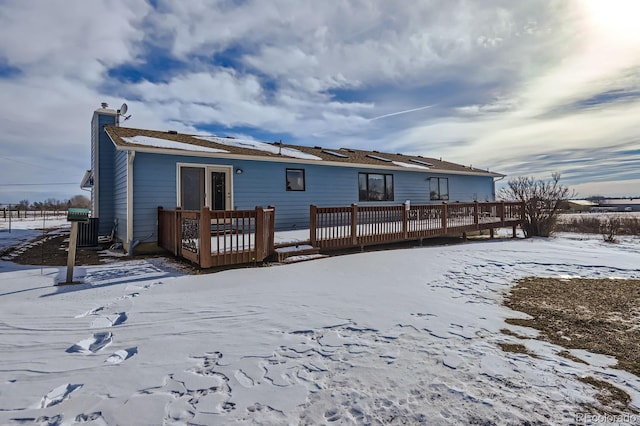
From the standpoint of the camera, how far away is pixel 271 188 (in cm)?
1042

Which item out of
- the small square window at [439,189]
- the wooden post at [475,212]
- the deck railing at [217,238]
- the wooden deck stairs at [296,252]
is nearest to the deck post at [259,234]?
the deck railing at [217,238]

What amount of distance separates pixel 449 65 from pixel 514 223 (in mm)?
7052

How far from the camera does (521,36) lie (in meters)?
9.05

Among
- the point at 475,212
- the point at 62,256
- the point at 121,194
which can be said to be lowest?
the point at 62,256

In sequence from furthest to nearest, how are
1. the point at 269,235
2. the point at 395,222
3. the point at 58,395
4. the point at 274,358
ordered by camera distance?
the point at 395,222 → the point at 269,235 → the point at 274,358 → the point at 58,395

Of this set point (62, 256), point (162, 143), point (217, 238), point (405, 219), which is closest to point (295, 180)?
point (405, 219)

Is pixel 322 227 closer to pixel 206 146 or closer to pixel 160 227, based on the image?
pixel 160 227

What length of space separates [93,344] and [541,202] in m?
15.3

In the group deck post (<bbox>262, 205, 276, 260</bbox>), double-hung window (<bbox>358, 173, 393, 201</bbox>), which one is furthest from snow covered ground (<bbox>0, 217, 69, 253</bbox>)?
double-hung window (<bbox>358, 173, 393, 201</bbox>)

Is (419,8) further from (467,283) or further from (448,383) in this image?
(448,383)

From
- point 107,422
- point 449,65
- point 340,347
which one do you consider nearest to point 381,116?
point 449,65

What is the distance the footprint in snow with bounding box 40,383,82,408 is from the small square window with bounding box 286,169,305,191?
351 inches

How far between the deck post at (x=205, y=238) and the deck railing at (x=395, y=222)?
2.64 meters

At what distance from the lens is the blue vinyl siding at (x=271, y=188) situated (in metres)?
8.32
